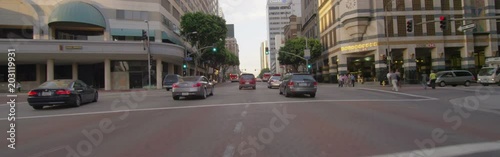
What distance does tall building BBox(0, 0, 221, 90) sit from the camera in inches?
1576

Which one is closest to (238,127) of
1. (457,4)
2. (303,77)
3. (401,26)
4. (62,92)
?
(62,92)

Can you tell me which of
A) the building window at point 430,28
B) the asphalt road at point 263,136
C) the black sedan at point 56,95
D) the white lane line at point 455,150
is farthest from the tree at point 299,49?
the white lane line at point 455,150

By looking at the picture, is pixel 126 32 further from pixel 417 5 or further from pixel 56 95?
pixel 417 5

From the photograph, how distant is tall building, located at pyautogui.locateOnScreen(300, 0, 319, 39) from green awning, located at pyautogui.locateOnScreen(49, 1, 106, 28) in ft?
120

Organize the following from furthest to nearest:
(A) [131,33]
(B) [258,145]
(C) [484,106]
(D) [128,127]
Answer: (A) [131,33], (C) [484,106], (D) [128,127], (B) [258,145]

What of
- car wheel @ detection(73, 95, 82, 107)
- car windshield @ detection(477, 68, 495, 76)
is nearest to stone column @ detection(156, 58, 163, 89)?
car wheel @ detection(73, 95, 82, 107)

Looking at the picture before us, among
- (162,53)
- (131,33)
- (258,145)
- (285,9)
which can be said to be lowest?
(258,145)

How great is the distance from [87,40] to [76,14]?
319 cm

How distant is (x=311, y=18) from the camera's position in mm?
66312

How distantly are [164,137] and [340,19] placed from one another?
41.8 metres

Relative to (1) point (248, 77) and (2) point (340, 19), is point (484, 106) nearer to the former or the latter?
(1) point (248, 77)

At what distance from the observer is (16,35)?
42.0 meters

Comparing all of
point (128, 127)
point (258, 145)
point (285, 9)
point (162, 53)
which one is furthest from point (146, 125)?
point (285, 9)

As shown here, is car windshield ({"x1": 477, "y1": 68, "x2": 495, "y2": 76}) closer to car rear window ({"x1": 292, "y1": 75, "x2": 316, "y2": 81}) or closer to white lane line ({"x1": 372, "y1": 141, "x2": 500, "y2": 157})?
car rear window ({"x1": 292, "y1": 75, "x2": 316, "y2": 81})
